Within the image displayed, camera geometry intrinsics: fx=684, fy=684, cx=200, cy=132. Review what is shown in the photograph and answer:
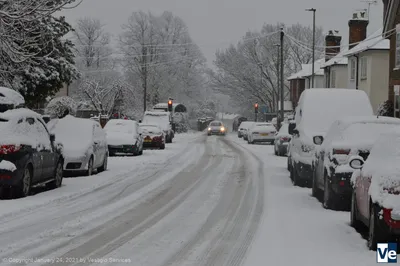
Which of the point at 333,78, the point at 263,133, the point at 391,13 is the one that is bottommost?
the point at 263,133

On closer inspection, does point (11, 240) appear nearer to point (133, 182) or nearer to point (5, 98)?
point (5, 98)

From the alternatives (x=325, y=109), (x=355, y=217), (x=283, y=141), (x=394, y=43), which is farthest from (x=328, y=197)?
(x=394, y=43)

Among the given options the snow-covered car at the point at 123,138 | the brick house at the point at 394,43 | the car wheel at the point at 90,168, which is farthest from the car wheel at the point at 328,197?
the snow-covered car at the point at 123,138

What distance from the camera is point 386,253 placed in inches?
320

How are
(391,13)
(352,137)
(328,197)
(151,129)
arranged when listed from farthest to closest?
(151,129) → (391,13) → (328,197) → (352,137)

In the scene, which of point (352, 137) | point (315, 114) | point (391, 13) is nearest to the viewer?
point (352, 137)

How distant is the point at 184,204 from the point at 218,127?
64.3m

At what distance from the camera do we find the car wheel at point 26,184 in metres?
13.5

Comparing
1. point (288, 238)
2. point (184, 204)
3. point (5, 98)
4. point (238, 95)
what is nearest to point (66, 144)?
point (5, 98)

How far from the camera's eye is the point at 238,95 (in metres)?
90.4

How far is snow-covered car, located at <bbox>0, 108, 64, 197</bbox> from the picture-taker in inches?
516

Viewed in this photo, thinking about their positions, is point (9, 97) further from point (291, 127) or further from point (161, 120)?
point (161, 120)

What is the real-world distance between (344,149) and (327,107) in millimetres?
5503

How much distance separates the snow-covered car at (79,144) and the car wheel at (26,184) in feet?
13.8
